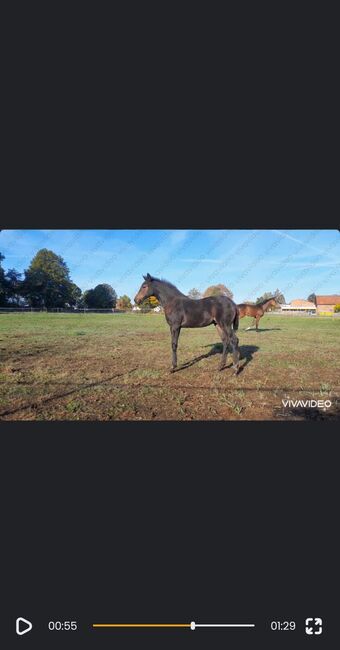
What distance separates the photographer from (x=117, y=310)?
14.1ft

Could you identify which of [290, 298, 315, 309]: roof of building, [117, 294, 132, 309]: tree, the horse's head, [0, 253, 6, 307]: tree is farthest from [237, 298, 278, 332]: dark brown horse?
[0, 253, 6, 307]: tree

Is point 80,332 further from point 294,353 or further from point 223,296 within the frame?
point 294,353

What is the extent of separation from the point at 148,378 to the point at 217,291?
1971 millimetres

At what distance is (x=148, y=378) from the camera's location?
4.27m

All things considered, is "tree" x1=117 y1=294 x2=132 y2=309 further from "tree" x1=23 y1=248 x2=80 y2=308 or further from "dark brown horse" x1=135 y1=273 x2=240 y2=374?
"tree" x1=23 y1=248 x2=80 y2=308

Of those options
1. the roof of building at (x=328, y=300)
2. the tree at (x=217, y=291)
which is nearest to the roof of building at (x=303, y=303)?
the roof of building at (x=328, y=300)

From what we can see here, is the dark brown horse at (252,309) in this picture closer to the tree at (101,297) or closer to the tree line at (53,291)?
the tree line at (53,291)

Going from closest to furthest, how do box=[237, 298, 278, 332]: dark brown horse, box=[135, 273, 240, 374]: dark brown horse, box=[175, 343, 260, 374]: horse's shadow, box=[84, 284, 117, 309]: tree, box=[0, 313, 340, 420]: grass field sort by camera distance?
box=[0, 313, 340, 420]: grass field < box=[84, 284, 117, 309]: tree < box=[135, 273, 240, 374]: dark brown horse < box=[175, 343, 260, 374]: horse's shadow < box=[237, 298, 278, 332]: dark brown horse

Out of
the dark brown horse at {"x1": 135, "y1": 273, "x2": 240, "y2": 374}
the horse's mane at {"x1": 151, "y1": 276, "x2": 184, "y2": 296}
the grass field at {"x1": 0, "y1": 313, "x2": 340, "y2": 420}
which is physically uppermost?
the horse's mane at {"x1": 151, "y1": 276, "x2": 184, "y2": 296}

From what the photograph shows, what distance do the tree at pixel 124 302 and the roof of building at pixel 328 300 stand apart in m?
3.29

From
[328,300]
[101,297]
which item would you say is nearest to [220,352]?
[328,300]

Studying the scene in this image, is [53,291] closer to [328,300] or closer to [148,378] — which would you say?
[148,378]

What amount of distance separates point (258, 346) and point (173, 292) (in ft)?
11.3

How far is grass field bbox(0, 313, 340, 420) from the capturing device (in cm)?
339
